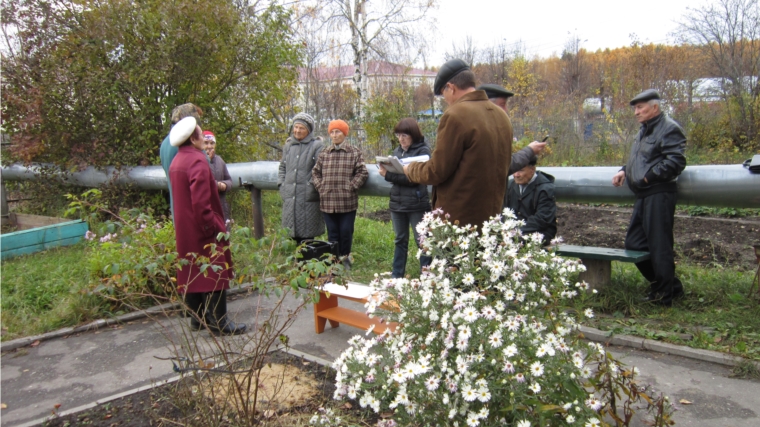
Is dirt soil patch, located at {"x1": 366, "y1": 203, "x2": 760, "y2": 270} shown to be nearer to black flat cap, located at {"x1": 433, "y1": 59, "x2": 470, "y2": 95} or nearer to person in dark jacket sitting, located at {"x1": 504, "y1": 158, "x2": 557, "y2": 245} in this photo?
person in dark jacket sitting, located at {"x1": 504, "y1": 158, "x2": 557, "y2": 245}

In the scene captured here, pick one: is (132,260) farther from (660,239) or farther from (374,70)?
(374,70)

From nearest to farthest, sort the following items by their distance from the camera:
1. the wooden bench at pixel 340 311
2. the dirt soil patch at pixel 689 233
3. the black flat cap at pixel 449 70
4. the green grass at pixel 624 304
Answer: the black flat cap at pixel 449 70 < the green grass at pixel 624 304 < the wooden bench at pixel 340 311 < the dirt soil patch at pixel 689 233

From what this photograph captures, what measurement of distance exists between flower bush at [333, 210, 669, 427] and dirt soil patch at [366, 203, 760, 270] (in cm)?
411

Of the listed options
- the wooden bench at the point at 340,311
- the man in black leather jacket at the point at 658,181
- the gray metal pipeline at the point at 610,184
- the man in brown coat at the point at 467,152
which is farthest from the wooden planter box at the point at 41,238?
the man in black leather jacket at the point at 658,181

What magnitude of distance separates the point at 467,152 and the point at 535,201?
1.45m

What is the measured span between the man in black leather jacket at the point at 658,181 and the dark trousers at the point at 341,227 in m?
2.86

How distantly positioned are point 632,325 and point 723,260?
8.93 feet

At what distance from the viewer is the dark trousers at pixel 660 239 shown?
4.50 meters

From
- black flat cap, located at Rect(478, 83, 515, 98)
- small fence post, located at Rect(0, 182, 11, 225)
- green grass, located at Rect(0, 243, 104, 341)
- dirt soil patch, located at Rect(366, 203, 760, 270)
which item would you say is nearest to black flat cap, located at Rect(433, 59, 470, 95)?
black flat cap, located at Rect(478, 83, 515, 98)

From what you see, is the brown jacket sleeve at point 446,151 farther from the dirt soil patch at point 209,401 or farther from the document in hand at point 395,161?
the dirt soil patch at point 209,401

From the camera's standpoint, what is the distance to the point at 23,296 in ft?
18.2

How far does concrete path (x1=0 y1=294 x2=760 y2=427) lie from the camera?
3219 mm

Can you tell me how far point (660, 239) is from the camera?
4.50 meters

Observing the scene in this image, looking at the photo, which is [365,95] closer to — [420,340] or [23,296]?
[23,296]
